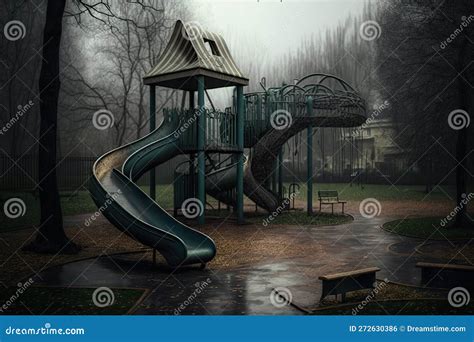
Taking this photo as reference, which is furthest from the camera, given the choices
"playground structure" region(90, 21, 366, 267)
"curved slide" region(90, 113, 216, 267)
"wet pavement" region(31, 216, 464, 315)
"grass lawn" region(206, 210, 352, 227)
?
"grass lawn" region(206, 210, 352, 227)

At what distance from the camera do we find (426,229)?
1582cm

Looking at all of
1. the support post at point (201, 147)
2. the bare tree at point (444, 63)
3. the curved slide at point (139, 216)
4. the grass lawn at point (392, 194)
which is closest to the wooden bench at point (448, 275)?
the curved slide at point (139, 216)

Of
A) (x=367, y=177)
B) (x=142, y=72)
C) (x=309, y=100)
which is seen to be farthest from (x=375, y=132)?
(x=309, y=100)

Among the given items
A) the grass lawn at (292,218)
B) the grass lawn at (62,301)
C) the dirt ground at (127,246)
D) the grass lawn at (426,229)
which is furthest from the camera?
the grass lawn at (292,218)

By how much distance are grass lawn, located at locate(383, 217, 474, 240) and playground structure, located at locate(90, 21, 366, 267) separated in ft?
17.1

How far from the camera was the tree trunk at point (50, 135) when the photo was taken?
480 inches

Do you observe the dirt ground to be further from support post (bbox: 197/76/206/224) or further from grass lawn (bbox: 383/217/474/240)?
grass lawn (bbox: 383/217/474/240)

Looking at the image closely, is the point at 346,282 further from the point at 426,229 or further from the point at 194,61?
the point at 194,61

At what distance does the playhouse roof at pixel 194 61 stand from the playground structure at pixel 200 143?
0.12 ft

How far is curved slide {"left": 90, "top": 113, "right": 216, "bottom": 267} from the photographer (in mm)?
9734

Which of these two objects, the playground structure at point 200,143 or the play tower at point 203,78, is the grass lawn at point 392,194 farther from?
the play tower at point 203,78

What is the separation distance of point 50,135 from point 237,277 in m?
6.88

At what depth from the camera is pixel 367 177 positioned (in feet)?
155

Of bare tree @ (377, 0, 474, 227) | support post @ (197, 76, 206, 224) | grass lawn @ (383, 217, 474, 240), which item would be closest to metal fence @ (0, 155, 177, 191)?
support post @ (197, 76, 206, 224)
